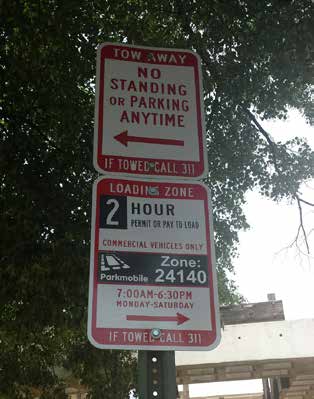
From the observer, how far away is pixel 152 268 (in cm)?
143

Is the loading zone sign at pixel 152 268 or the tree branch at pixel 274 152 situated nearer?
the loading zone sign at pixel 152 268

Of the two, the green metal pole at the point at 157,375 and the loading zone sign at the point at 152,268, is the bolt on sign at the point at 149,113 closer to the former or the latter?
the loading zone sign at the point at 152,268

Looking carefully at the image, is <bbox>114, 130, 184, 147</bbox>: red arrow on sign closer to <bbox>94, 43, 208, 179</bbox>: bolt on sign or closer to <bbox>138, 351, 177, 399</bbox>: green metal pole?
<bbox>94, 43, 208, 179</bbox>: bolt on sign

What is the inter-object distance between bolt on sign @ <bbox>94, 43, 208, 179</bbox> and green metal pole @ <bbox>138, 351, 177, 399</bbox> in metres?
0.55

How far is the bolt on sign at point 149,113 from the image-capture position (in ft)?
5.44

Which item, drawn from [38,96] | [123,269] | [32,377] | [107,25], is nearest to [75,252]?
[38,96]

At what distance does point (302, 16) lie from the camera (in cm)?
344

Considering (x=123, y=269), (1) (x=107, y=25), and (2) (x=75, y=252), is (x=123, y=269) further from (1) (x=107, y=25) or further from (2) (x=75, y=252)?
(1) (x=107, y=25)

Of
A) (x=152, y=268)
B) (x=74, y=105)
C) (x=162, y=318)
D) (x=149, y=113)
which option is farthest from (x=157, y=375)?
(x=74, y=105)

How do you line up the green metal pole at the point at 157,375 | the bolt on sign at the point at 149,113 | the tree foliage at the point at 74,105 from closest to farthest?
1. the green metal pole at the point at 157,375
2. the bolt on sign at the point at 149,113
3. the tree foliage at the point at 74,105

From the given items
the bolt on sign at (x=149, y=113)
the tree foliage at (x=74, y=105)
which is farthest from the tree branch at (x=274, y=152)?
the bolt on sign at (x=149, y=113)

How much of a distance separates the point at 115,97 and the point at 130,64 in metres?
0.16

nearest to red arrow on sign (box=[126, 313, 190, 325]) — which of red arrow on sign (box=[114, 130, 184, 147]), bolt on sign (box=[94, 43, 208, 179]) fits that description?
bolt on sign (box=[94, 43, 208, 179])

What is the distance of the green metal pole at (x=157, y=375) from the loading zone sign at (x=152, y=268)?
0.07 metres
